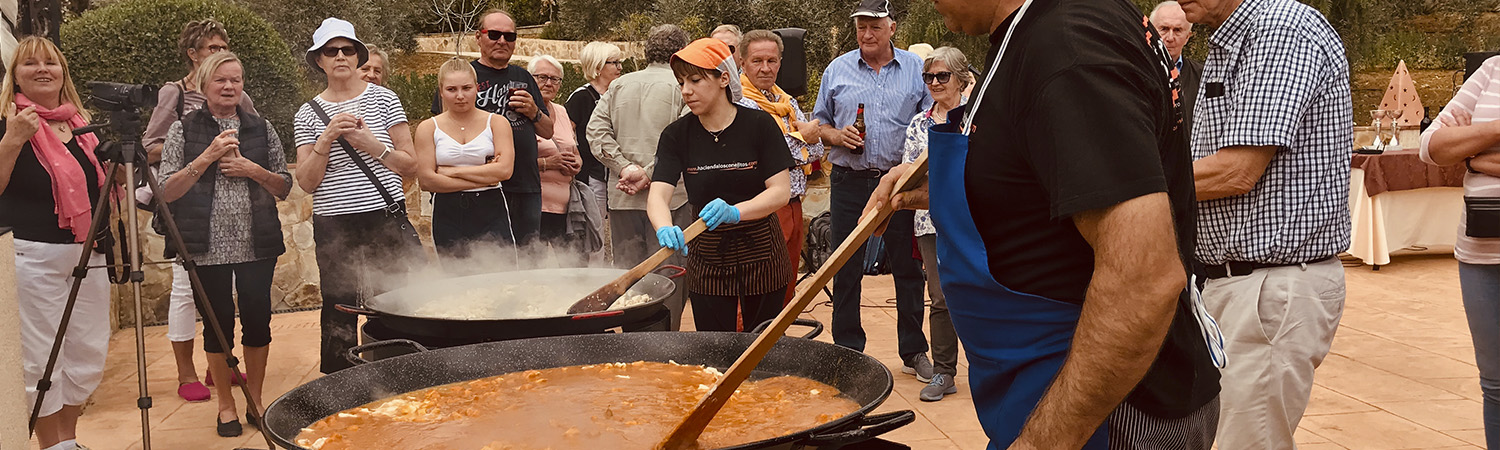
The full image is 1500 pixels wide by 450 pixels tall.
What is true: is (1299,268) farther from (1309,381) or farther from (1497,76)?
(1497,76)

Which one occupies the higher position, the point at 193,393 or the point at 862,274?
the point at 862,274

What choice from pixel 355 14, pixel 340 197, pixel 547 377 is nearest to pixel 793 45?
pixel 340 197

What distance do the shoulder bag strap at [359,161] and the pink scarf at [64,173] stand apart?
0.97m

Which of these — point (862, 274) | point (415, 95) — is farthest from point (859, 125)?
point (415, 95)

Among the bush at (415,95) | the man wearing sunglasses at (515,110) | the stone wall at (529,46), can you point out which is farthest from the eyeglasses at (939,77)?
the stone wall at (529,46)

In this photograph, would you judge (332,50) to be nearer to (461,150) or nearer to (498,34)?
(461,150)

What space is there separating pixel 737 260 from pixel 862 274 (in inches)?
52.6

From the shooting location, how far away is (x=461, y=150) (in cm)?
516


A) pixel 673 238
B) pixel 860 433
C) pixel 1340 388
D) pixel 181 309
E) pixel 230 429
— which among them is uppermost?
pixel 673 238

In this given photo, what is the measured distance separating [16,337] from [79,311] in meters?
2.46

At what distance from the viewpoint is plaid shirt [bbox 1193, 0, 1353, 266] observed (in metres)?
2.45

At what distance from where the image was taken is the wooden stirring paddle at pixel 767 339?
1.93m

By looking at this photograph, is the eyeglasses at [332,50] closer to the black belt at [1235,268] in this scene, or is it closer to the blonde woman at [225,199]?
the blonde woman at [225,199]

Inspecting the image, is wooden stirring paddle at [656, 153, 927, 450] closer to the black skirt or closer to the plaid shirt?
the plaid shirt
